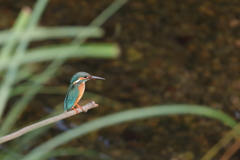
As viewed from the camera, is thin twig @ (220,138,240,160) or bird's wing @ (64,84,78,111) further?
thin twig @ (220,138,240,160)

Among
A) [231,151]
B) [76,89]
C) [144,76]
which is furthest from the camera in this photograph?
[144,76]

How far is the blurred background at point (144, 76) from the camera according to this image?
4.86 metres

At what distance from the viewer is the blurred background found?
16.0 ft

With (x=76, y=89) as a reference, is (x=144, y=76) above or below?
above

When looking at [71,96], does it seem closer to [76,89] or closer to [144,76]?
[76,89]

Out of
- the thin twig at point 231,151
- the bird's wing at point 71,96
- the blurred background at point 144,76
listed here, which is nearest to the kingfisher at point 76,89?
the bird's wing at point 71,96

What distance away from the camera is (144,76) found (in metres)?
5.79

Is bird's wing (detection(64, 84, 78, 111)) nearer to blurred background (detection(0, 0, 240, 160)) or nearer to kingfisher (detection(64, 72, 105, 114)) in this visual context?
kingfisher (detection(64, 72, 105, 114))

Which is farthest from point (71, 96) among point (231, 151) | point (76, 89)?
point (231, 151)

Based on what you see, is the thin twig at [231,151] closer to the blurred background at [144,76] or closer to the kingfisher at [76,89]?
the blurred background at [144,76]

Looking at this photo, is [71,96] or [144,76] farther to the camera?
[144,76]

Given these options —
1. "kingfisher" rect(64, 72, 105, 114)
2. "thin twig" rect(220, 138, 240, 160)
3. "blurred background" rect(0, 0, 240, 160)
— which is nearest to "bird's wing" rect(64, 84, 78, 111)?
"kingfisher" rect(64, 72, 105, 114)

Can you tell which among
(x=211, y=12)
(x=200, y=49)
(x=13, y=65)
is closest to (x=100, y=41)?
(x=200, y=49)

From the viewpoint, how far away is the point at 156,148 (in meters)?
4.88
